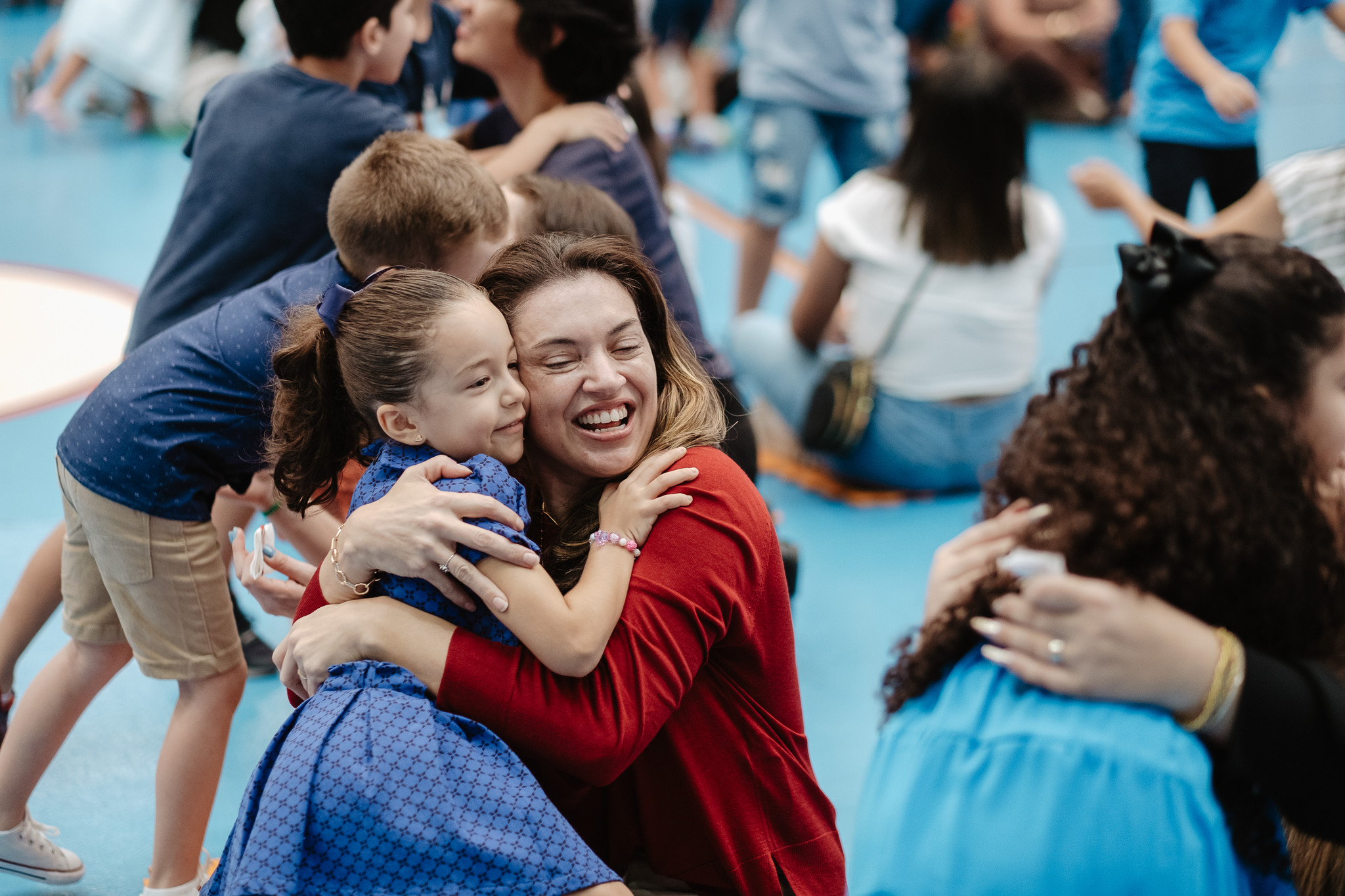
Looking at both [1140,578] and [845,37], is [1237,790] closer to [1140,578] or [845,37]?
[1140,578]

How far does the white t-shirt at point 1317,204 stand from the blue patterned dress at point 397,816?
2126mm

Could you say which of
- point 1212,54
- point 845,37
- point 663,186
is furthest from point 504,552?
point 845,37

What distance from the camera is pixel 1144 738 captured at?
1120mm

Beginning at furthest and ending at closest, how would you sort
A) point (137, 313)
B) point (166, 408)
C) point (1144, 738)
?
point (137, 313), point (166, 408), point (1144, 738)

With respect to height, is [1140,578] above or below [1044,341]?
above

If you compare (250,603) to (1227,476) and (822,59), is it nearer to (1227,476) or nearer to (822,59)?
(1227,476)

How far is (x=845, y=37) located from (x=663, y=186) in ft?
4.64

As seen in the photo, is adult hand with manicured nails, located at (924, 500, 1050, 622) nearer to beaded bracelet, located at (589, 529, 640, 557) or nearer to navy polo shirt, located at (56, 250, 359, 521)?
beaded bracelet, located at (589, 529, 640, 557)

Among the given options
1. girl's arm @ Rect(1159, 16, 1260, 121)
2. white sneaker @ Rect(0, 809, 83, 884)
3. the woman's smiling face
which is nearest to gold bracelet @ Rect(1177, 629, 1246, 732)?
the woman's smiling face

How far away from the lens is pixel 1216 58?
3.60 m

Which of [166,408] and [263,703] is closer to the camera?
[166,408]

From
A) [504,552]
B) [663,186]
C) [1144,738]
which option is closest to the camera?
[1144,738]

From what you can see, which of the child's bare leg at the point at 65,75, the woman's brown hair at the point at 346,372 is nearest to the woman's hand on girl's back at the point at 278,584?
the woman's brown hair at the point at 346,372

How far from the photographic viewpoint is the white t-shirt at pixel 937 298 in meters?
3.48
